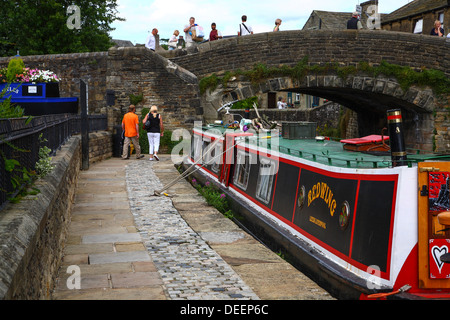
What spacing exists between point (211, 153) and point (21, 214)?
22.8 feet

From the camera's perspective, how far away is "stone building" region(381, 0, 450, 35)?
92.1ft

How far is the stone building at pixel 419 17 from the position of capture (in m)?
28.1

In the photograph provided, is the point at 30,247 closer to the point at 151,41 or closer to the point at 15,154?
the point at 15,154

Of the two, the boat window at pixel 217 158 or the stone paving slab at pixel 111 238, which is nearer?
the stone paving slab at pixel 111 238

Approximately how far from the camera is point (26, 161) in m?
4.37

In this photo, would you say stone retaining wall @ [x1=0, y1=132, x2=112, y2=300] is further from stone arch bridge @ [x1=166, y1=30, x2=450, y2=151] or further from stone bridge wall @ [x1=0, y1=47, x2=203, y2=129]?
stone arch bridge @ [x1=166, y1=30, x2=450, y2=151]

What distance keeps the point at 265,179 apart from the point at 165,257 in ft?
6.55

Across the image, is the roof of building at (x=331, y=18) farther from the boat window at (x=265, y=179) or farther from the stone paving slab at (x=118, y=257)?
the stone paving slab at (x=118, y=257)

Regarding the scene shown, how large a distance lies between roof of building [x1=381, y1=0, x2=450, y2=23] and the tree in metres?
16.9

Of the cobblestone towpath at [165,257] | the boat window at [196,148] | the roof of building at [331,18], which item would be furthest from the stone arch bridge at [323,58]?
the roof of building at [331,18]

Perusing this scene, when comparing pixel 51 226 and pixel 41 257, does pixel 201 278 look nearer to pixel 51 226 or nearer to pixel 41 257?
pixel 51 226

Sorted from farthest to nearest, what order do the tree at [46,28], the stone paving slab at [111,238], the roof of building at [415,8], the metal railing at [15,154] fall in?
the roof of building at [415,8]
the tree at [46,28]
the stone paving slab at [111,238]
the metal railing at [15,154]

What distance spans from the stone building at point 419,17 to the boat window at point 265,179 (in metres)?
23.1

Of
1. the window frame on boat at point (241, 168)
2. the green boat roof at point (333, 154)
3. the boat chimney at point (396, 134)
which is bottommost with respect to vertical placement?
the window frame on boat at point (241, 168)
